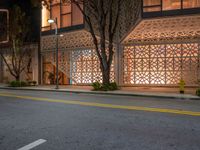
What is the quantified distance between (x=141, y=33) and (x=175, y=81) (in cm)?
532

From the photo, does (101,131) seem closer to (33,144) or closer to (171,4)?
(33,144)

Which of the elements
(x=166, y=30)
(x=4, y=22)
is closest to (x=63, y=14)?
(x=4, y=22)

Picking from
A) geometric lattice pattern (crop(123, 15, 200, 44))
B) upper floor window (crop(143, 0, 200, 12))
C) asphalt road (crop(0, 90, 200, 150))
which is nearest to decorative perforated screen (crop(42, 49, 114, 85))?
geometric lattice pattern (crop(123, 15, 200, 44))

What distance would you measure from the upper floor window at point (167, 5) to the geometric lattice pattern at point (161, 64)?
3.63 meters

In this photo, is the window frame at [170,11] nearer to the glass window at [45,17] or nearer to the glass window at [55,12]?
the glass window at [55,12]

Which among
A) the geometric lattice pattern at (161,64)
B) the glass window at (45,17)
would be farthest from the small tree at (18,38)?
the geometric lattice pattern at (161,64)

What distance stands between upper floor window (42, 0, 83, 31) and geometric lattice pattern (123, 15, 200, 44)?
19.7ft

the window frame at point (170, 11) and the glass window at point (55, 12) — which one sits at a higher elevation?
the glass window at point (55, 12)

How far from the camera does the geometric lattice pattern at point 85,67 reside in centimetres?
2244

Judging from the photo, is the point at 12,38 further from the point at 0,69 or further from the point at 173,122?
the point at 173,122

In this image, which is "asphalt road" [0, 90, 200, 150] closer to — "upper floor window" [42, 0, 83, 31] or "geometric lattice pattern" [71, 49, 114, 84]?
"geometric lattice pattern" [71, 49, 114, 84]

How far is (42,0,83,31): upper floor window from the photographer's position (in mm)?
22736

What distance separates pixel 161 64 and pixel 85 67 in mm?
7944

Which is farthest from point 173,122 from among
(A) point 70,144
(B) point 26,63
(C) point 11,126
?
(B) point 26,63
